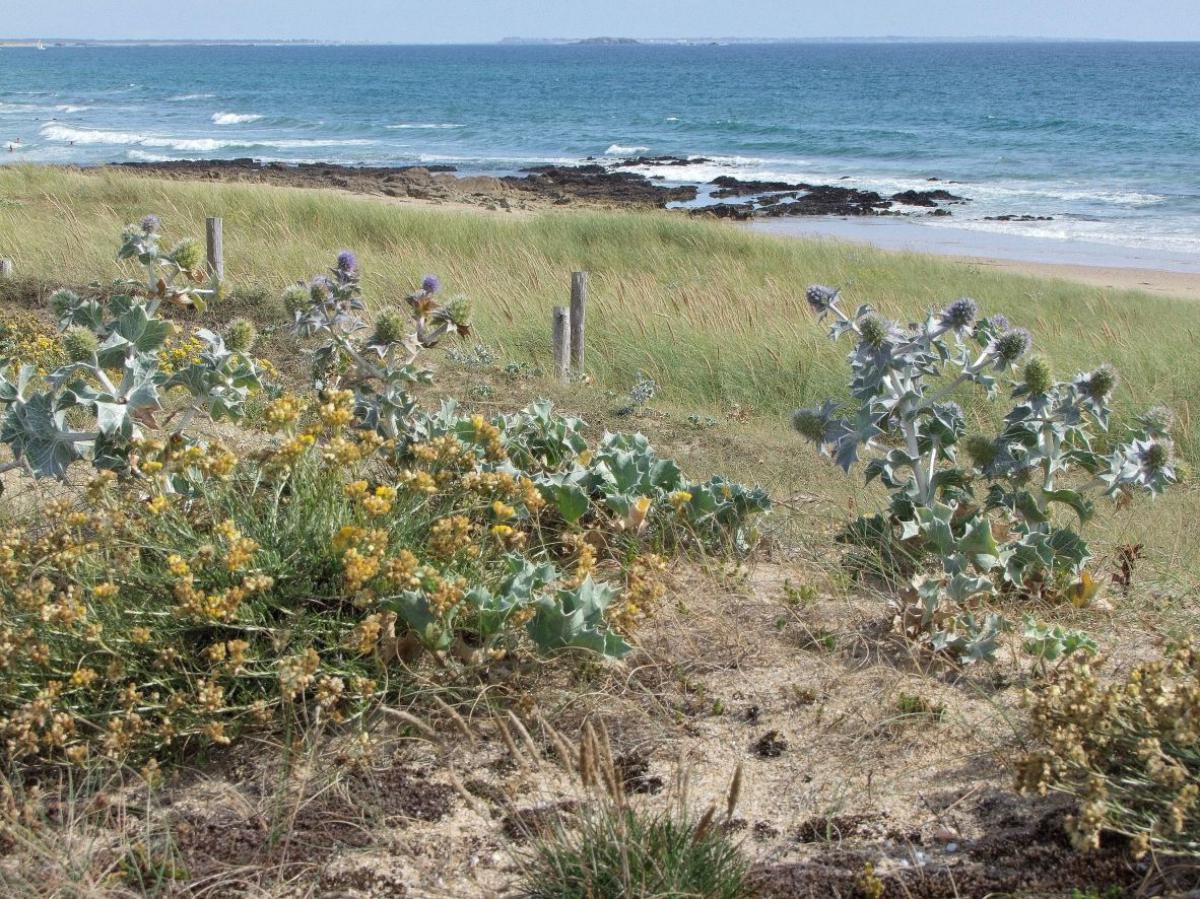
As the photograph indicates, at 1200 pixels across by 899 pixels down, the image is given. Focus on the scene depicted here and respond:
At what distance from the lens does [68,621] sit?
3006 mm

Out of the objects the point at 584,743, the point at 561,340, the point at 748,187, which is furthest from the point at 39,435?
the point at 748,187

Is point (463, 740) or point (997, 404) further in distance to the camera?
point (997, 404)

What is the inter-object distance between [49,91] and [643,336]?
299 ft

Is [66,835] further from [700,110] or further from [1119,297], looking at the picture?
[700,110]

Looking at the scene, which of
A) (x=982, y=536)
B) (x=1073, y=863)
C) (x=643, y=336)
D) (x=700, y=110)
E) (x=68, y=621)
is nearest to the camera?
(x=1073, y=863)

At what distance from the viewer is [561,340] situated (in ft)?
31.4

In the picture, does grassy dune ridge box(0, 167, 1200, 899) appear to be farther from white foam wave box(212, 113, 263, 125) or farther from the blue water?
white foam wave box(212, 113, 263, 125)

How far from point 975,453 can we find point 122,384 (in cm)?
302

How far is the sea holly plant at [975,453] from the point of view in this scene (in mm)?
3965

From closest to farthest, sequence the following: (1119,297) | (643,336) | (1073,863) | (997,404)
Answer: (1073,863), (997,404), (643,336), (1119,297)

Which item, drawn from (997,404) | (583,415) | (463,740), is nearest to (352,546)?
(463,740)

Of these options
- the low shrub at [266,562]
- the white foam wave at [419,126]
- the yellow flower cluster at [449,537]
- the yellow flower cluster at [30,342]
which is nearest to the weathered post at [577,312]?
the yellow flower cluster at [30,342]

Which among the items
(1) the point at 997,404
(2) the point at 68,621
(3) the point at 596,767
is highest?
(2) the point at 68,621

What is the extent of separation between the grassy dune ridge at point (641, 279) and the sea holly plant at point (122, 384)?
577 cm
